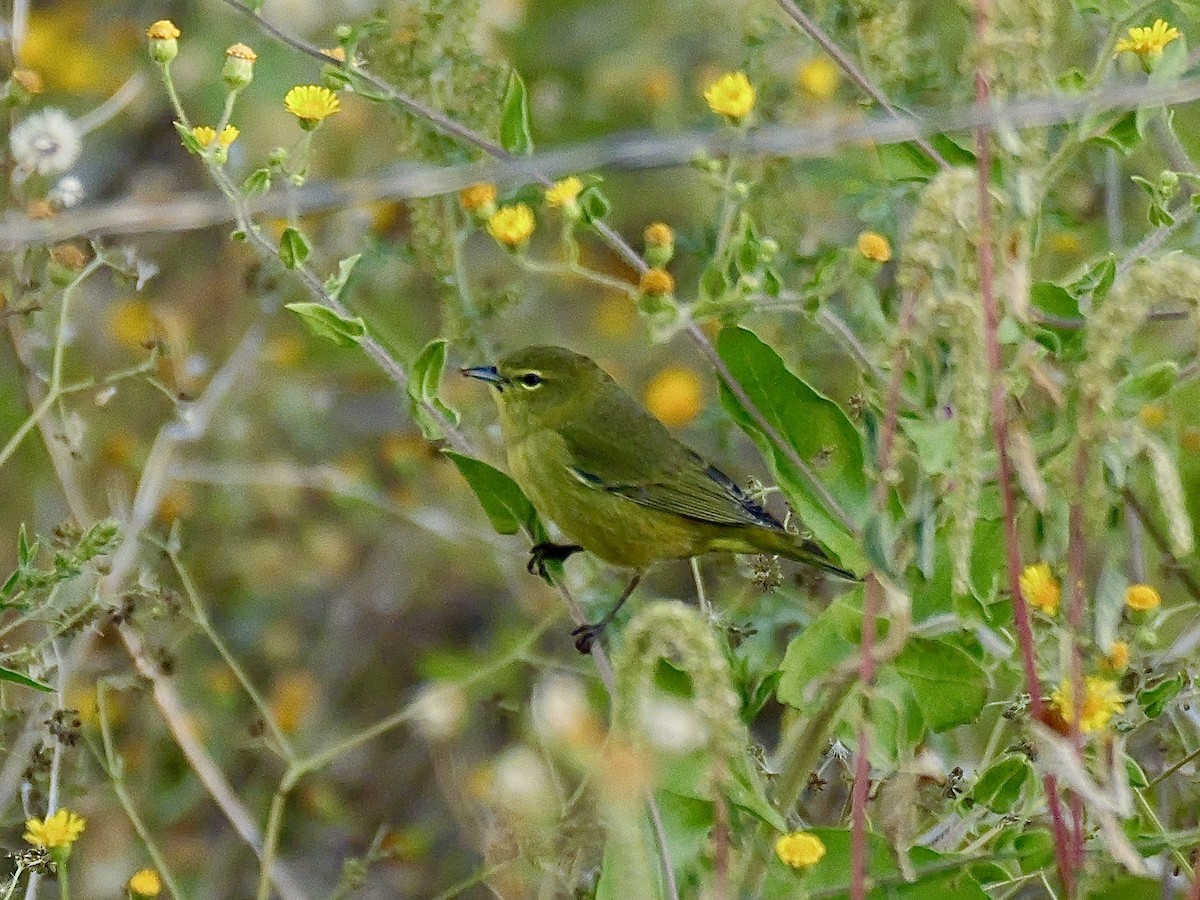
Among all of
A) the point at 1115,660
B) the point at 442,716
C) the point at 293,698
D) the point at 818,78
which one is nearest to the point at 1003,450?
the point at 1115,660

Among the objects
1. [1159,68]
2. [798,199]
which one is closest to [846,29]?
[798,199]

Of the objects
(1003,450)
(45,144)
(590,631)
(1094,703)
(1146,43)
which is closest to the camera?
(1003,450)

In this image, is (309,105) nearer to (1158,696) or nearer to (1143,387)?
(1143,387)

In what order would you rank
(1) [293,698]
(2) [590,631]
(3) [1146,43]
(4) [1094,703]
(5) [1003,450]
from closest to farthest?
(5) [1003,450] < (4) [1094,703] < (3) [1146,43] < (2) [590,631] < (1) [293,698]

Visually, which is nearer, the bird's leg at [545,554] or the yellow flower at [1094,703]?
the yellow flower at [1094,703]

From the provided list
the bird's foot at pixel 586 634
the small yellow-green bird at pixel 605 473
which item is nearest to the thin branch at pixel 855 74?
the bird's foot at pixel 586 634

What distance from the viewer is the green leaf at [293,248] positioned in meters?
2.11

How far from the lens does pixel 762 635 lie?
2.88 metres

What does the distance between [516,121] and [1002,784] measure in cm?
120

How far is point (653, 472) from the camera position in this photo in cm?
347

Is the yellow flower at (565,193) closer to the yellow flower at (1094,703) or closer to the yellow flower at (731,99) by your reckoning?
the yellow flower at (731,99)

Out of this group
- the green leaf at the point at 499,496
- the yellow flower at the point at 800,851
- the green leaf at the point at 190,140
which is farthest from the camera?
the green leaf at the point at 499,496

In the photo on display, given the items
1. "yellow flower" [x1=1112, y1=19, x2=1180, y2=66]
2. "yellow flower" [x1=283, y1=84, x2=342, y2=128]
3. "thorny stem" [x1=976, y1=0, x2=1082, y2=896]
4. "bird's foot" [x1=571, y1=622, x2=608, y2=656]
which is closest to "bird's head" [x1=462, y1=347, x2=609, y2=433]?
"bird's foot" [x1=571, y1=622, x2=608, y2=656]

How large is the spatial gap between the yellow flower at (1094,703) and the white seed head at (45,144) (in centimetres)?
205
